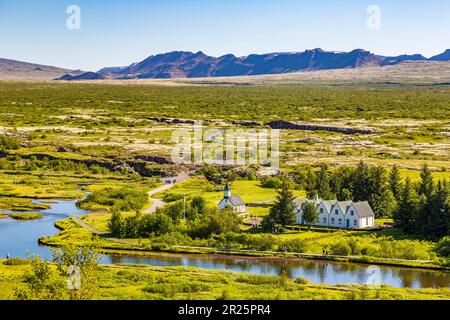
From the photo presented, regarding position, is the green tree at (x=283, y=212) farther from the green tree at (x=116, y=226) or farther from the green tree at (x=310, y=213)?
the green tree at (x=116, y=226)

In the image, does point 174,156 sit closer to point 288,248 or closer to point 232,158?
point 232,158

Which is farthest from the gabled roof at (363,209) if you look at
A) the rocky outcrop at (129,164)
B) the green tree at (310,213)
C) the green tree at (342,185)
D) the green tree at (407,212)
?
the rocky outcrop at (129,164)

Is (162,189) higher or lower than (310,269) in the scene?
lower

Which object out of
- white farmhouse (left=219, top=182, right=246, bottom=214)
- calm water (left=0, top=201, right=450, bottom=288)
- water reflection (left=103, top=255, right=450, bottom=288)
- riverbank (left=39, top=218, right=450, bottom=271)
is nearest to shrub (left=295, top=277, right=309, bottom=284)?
water reflection (left=103, top=255, right=450, bottom=288)

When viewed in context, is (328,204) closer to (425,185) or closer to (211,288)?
(425,185)

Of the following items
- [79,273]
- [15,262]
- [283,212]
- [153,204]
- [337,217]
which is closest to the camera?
[79,273]

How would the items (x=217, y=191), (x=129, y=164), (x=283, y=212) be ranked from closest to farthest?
(x=283, y=212) → (x=217, y=191) → (x=129, y=164)

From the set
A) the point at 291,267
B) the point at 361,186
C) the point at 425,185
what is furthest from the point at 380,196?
the point at 291,267
